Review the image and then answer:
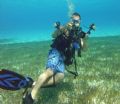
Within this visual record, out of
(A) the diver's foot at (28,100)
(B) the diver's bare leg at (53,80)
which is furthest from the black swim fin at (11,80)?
(B) the diver's bare leg at (53,80)

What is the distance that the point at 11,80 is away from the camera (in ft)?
31.7

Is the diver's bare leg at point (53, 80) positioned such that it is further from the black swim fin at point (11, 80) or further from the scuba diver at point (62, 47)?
the black swim fin at point (11, 80)

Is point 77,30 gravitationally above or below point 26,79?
above

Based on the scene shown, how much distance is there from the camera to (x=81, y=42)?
1166 centimetres

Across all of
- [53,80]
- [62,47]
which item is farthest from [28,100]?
[62,47]

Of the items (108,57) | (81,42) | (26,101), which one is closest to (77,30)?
(81,42)

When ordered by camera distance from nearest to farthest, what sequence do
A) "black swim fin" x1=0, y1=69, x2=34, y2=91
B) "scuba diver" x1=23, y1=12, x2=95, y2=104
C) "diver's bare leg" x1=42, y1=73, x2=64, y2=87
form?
"black swim fin" x1=0, y1=69, x2=34, y2=91, "diver's bare leg" x1=42, y1=73, x2=64, y2=87, "scuba diver" x1=23, y1=12, x2=95, y2=104

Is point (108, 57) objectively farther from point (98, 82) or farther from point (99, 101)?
point (99, 101)

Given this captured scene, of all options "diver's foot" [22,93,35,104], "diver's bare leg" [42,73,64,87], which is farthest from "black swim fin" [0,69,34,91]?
"diver's bare leg" [42,73,64,87]

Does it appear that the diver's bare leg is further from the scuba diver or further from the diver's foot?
the diver's foot

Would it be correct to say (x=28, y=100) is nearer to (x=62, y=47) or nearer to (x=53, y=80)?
(x=53, y=80)

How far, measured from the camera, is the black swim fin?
955 centimetres

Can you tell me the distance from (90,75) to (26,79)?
4.79 m

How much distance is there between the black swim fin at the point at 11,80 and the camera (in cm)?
955
